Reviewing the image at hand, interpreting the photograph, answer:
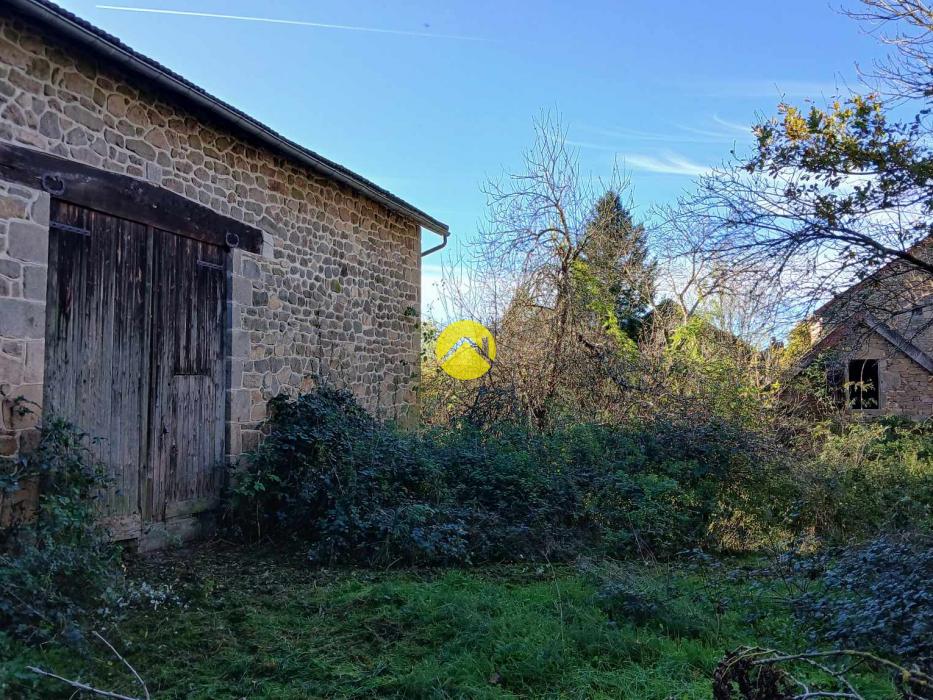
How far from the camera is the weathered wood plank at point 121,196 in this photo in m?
5.33

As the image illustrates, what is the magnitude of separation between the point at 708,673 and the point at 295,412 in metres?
5.53

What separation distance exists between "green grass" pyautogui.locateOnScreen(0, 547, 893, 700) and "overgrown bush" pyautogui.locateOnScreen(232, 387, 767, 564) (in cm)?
78

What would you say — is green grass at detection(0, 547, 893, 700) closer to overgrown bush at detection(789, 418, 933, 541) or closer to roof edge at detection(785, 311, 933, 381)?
overgrown bush at detection(789, 418, 933, 541)

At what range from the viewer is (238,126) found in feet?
24.2

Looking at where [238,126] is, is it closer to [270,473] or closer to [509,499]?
[270,473]

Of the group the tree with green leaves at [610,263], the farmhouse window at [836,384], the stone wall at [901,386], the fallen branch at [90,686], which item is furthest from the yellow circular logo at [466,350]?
the stone wall at [901,386]

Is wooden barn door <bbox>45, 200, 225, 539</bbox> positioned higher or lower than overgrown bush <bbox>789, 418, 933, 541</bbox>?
higher

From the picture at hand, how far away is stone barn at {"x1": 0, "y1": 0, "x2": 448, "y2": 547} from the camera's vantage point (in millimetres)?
5301

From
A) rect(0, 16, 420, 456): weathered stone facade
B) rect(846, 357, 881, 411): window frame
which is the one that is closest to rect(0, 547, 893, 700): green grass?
rect(0, 16, 420, 456): weathered stone facade

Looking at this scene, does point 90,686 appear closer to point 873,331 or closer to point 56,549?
point 56,549

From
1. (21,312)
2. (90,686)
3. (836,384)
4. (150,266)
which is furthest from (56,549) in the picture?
(836,384)

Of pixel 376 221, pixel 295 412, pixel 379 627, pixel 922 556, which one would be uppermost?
pixel 376 221

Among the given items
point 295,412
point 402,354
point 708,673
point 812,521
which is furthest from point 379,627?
point 402,354

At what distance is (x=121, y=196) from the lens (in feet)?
20.3
